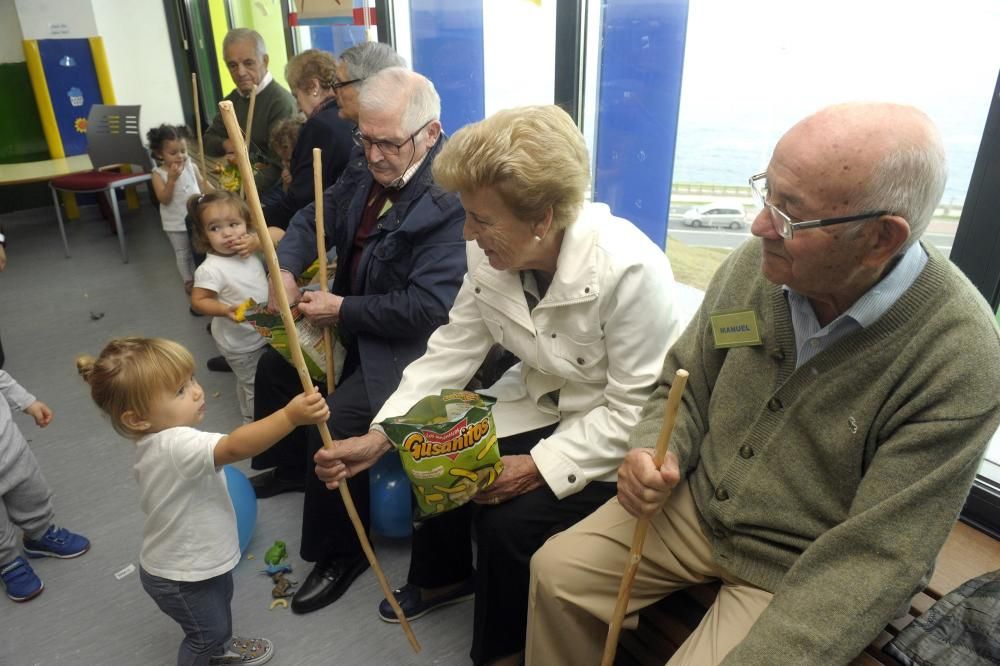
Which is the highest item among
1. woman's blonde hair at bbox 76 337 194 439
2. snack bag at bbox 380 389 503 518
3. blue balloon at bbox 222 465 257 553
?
woman's blonde hair at bbox 76 337 194 439

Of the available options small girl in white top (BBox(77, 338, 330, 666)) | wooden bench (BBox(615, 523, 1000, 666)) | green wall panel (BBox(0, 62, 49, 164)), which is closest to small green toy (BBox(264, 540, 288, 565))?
small girl in white top (BBox(77, 338, 330, 666))

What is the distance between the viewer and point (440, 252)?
1.99m

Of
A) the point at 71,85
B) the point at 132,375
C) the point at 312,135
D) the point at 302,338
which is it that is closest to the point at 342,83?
the point at 312,135

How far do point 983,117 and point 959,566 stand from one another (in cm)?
100

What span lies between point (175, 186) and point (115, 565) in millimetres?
2632

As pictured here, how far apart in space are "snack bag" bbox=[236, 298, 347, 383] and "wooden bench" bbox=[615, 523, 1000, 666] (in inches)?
49.1

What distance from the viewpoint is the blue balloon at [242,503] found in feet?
6.93

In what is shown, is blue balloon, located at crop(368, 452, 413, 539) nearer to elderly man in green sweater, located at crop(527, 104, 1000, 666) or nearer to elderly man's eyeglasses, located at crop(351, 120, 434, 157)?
elderly man in green sweater, located at crop(527, 104, 1000, 666)

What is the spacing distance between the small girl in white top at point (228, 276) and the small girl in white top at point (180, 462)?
1154 mm

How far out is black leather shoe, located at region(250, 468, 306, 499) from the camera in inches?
99.7

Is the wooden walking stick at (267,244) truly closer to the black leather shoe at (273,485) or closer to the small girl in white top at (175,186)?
the black leather shoe at (273,485)

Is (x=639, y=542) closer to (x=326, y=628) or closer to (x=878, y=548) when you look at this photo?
(x=878, y=548)

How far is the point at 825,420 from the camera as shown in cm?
117

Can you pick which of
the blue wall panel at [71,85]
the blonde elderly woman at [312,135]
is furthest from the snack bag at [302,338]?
the blue wall panel at [71,85]
